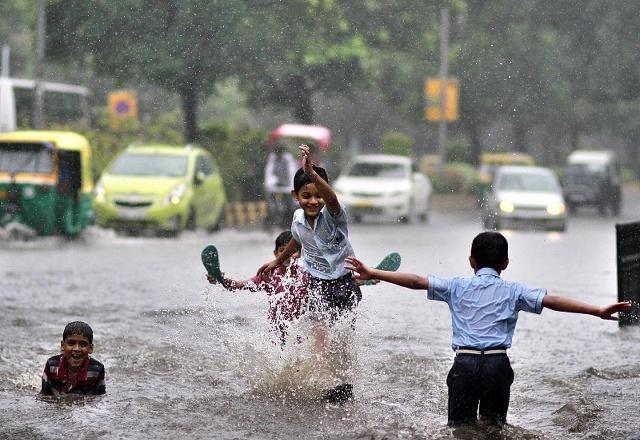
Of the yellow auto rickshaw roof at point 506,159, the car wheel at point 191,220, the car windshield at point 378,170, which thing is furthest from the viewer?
the yellow auto rickshaw roof at point 506,159

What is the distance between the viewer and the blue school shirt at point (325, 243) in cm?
705

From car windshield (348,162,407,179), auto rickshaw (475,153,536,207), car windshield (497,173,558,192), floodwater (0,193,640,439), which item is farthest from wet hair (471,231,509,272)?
auto rickshaw (475,153,536,207)

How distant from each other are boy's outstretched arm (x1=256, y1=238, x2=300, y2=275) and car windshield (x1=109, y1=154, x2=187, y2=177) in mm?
16014

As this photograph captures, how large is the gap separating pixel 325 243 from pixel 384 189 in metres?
22.1

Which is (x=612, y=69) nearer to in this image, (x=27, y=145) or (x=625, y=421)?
(x=27, y=145)

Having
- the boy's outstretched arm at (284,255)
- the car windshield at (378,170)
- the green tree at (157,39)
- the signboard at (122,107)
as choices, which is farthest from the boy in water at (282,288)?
the signboard at (122,107)

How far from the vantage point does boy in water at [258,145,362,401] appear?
7.00m

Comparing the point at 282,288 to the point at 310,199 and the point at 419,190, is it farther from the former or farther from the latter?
the point at 419,190

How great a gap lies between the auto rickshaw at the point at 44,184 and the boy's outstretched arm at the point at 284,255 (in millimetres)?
13962

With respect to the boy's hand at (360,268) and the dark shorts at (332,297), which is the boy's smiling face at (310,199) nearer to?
the dark shorts at (332,297)

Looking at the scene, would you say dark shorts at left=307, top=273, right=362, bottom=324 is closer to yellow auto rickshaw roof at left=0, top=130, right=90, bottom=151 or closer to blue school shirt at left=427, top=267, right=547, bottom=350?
blue school shirt at left=427, top=267, right=547, bottom=350

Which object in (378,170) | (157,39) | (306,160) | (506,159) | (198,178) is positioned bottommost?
(306,160)

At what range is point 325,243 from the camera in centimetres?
705

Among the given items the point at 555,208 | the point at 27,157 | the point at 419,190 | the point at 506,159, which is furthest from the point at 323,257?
the point at 506,159
